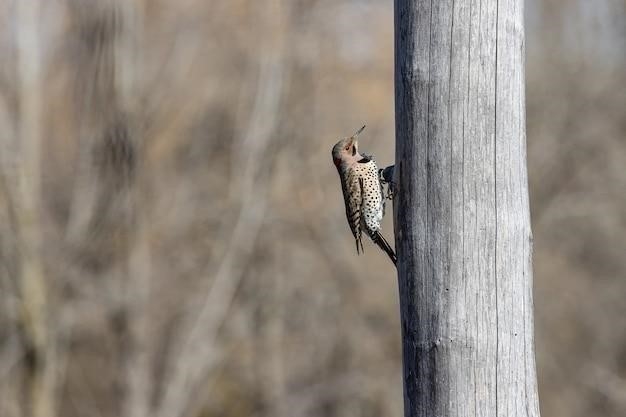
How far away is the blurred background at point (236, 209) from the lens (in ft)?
30.2

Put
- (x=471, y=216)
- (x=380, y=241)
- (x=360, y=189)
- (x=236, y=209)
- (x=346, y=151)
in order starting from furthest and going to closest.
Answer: (x=236, y=209), (x=346, y=151), (x=360, y=189), (x=380, y=241), (x=471, y=216)

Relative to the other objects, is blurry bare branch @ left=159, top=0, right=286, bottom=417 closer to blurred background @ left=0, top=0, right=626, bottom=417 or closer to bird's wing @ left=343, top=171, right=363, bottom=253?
blurred background @ left=0, top=0, right=626, bottom=417

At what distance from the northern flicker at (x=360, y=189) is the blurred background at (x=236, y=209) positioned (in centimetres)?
474

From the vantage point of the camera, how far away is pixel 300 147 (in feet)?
35.1

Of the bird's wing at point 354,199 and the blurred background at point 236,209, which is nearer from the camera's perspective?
the bird's wing at point 354,199

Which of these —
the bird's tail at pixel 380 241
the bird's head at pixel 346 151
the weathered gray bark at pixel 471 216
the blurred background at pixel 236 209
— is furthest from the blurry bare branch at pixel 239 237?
the weathered gray bark at pixel 471 216

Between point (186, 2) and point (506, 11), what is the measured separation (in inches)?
307

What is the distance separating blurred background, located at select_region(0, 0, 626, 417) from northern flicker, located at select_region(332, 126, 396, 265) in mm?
4741

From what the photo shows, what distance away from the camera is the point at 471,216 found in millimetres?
2570

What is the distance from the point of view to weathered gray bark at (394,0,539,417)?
2.56m

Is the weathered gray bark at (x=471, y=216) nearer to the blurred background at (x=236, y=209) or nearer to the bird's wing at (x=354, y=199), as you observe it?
the bird's wing at (x=354, y=199)

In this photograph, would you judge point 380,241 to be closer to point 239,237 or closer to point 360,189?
point 360,189

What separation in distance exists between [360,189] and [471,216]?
2.05 metres

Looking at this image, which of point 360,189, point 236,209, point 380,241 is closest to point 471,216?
point 380,241
